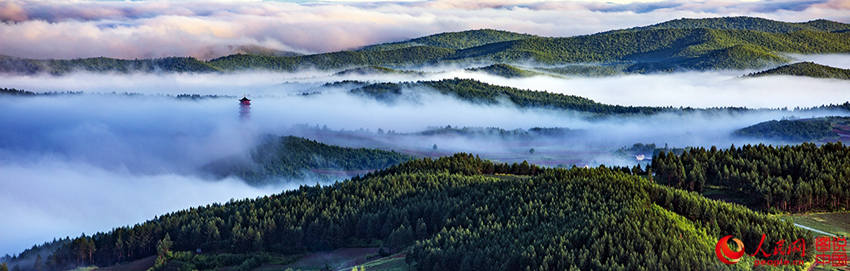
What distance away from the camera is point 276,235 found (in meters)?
147

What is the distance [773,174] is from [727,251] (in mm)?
58520

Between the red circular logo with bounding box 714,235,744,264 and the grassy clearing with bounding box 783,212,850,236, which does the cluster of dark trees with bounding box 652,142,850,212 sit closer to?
the grassy clearing with bounding box 783,212,850,236

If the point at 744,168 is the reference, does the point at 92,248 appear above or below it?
below

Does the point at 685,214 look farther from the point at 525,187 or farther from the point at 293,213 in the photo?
the point at 293,213

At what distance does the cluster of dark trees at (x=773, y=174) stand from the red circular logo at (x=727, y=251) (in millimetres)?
35640

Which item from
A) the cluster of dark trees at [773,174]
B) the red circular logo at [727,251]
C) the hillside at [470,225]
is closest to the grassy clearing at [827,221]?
the cluster of dark trees at [773,174]

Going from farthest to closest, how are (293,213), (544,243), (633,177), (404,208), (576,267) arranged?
1. (293,213)
2. (404,208)
3. (633,177)
4. (544,243)
5. (576,267)

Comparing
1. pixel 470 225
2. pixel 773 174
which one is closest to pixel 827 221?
pixel 773 174

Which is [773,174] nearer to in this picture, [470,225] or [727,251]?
[727,251]

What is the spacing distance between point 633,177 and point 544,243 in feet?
125

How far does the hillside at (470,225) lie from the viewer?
8644 cm

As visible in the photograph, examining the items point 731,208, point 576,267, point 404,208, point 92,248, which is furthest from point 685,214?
point 92,248

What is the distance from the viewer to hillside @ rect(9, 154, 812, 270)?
8644 cm

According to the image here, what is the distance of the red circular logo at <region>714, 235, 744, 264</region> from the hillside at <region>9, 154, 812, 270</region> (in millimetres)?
978
